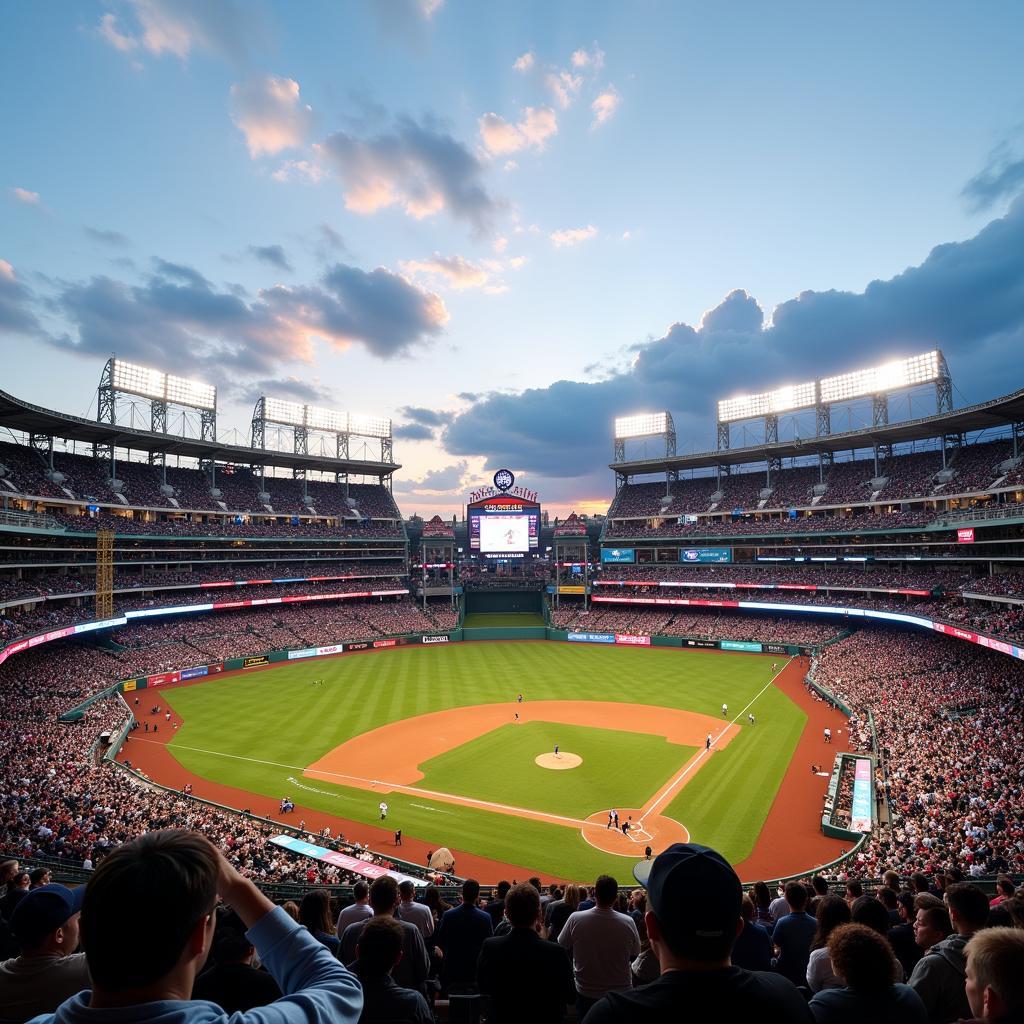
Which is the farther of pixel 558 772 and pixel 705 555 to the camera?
pixel 705 555

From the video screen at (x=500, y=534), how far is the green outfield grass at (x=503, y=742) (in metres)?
16.3

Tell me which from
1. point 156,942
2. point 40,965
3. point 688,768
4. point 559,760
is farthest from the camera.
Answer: point 559,760

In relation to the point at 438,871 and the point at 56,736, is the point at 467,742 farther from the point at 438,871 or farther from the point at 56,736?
the point at 56,736

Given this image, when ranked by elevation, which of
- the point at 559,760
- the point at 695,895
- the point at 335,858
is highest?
Answer: the point at 695,895

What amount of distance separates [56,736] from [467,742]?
22.5 meters

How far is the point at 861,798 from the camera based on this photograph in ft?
91.8

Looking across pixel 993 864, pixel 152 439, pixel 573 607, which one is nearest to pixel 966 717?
pixel 993 864

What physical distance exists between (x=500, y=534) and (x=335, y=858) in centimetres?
5700

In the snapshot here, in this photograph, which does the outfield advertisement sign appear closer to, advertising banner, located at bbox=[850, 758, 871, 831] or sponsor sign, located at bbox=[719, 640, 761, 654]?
advertising banner, located at bbox=[850, 758, 871, 831]

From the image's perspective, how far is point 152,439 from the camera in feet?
228

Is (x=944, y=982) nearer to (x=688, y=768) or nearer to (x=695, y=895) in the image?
(x=695, y=895)

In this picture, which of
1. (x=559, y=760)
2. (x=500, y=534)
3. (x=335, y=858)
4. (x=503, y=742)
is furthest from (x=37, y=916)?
(x=500, y=534)

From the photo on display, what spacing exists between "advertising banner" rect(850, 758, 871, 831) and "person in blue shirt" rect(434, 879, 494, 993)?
24.7m

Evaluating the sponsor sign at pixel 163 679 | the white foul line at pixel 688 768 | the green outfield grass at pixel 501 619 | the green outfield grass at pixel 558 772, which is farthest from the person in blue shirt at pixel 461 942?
the green outfield grass at pixel 501 619
